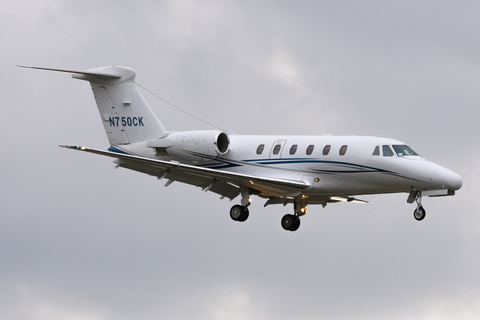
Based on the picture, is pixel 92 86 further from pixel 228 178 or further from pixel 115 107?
pixel 228 178

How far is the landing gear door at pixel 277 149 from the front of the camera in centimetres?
3434

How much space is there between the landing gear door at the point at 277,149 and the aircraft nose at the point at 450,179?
19.6 feet

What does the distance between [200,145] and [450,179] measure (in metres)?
9.65

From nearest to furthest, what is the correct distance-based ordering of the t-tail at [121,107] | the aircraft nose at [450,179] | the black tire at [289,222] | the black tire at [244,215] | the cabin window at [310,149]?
the aircraft nose at [450,179], the cabin window at [310,149], the black tire at [244,215], the black tire at [289,222], the t-tail at [121,107]

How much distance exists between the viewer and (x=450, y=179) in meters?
31.5

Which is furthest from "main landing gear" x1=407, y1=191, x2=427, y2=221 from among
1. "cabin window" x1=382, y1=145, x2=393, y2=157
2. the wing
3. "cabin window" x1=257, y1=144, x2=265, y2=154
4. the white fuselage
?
"cabin window" x1=257, y1=144, x2=265, y2=154

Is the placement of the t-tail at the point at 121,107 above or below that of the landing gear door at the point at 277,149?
above

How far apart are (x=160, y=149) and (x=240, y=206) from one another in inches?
167

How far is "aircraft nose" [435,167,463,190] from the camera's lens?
31453mm

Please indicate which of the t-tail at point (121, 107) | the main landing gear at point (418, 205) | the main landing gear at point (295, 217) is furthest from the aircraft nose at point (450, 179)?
the t-tail at point (121, 107)

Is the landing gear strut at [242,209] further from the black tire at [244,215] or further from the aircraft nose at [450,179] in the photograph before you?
the aircraft nose at [450,179]

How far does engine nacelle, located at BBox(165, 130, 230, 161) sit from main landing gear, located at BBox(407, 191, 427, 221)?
290 inches

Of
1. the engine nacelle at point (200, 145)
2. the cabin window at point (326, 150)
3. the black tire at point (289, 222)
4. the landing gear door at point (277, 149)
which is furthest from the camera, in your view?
the black tire at point (289, 222)

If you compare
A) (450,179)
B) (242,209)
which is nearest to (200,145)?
(242,209)
